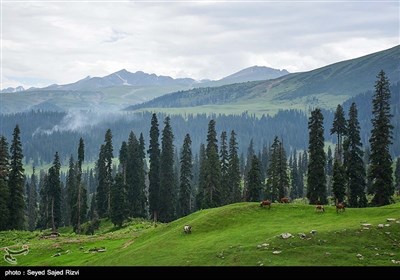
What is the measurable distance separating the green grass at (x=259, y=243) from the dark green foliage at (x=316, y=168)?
30418 mm

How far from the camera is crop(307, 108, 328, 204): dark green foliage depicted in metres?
83.1

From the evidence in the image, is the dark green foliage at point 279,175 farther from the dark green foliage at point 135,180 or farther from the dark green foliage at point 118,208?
the dark green foliage at point 118,208

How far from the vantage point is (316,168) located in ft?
275

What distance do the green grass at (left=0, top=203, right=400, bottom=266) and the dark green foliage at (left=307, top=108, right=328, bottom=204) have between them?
30418 mm

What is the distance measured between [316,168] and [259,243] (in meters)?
48.1

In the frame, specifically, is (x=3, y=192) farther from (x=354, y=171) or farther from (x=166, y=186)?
(x=354, y=171)

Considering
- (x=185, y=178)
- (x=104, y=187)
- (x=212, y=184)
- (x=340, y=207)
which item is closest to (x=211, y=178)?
(x=212, y=184)

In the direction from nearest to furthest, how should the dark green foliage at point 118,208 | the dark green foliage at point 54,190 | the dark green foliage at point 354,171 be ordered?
the dark green foliage at point 354,171 → the dark green foliage at point 118,208 → the dark green foliage at point 54,190

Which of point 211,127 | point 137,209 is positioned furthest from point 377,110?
point 137,209

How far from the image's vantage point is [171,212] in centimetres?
10675

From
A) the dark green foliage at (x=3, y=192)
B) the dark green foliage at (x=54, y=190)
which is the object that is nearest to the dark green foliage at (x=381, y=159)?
the dark green foliage at (x=3, y=192)

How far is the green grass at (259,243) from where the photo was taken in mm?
34719
